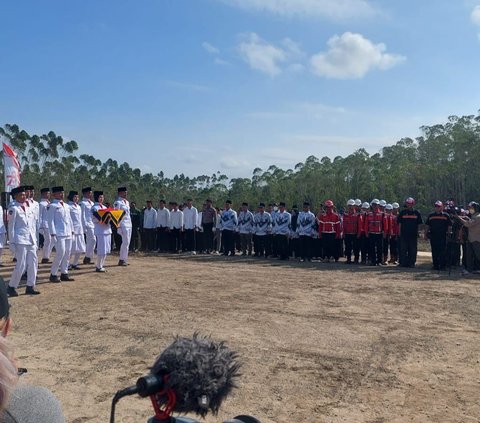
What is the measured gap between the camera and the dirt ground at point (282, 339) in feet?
16.0

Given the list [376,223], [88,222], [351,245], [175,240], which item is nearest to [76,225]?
[88,222]

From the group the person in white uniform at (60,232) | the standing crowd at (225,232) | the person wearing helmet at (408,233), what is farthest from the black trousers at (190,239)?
the person in white uniform at (60,232)

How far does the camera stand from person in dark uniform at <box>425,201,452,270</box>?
1468 cm

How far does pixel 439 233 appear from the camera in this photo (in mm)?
14688

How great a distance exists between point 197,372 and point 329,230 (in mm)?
15734

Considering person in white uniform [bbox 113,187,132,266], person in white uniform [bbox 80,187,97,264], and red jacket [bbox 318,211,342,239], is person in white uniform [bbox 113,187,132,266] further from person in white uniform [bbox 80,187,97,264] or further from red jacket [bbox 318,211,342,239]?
red jacket [bbox 318,211,342,239]

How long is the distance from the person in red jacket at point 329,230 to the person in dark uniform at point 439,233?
118 inches

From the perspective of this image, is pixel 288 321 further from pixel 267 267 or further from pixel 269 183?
pixel 269 183

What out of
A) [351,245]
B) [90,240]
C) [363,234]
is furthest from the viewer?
[351,245]

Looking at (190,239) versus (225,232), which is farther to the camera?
(190,239)

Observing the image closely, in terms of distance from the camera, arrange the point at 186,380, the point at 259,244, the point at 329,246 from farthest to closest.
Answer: the point at 259,244 → the point at 329,246 → the point at 186,380

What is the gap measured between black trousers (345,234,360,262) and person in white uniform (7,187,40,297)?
378 inches

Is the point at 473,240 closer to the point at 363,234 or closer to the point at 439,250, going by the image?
the point at 439,250

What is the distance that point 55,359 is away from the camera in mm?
6277
